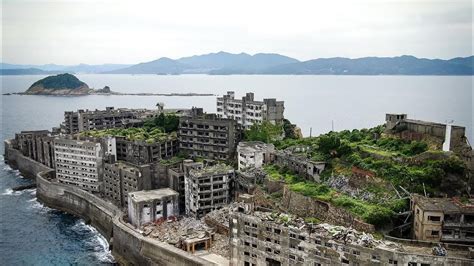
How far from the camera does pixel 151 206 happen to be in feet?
178

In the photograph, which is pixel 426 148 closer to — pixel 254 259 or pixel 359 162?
pixel 359 162

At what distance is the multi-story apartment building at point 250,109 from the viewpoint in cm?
7775

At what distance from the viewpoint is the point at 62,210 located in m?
68.6

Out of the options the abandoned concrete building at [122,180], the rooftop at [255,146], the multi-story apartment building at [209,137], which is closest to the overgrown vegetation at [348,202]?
the rooftop at [255,146]

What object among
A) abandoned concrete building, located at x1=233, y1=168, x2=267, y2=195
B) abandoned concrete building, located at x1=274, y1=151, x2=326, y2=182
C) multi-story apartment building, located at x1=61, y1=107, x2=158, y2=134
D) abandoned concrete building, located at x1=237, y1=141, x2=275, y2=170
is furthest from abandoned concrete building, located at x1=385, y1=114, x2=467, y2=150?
multi-story apartment building, located at x1=61, y1=107, x2=158, y2=134

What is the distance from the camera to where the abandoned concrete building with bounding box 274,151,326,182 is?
52.4 meters

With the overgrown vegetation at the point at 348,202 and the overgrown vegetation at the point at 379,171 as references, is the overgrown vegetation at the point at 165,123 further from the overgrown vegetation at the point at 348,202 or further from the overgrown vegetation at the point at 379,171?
the overgrown vegetation at the point at 348,202

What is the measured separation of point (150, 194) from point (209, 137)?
16778 millimetres

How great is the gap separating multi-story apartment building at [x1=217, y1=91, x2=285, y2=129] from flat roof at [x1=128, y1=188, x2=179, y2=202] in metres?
25.1

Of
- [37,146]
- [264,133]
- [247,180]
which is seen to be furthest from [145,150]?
[37,146]

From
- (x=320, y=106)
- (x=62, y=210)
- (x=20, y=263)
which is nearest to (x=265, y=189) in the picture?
(x=20, y=263)

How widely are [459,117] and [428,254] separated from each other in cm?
10880

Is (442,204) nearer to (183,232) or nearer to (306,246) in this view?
(306,246)

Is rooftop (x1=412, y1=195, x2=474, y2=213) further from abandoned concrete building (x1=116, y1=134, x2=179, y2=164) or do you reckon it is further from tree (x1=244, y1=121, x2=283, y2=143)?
abandoned concrete building (x1=116, y1=134, x2=179, y2=164)
